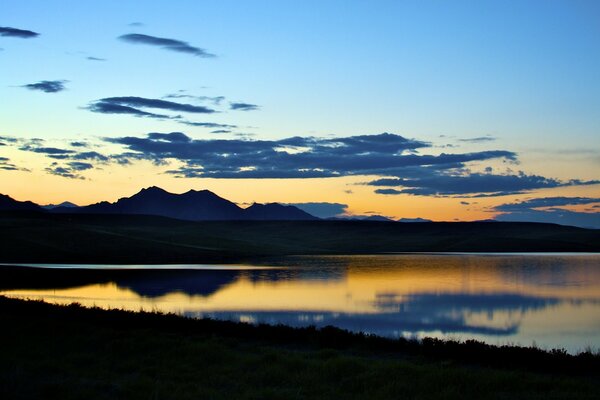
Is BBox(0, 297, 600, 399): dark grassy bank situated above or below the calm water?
above

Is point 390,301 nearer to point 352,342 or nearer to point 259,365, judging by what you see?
point 352,342

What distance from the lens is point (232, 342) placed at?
20438 mm

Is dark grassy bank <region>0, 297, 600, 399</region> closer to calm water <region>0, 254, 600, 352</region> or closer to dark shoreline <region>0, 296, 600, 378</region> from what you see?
dark shoreline <region>0, 296, 600, 378</region>

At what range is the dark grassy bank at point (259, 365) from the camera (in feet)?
45.3

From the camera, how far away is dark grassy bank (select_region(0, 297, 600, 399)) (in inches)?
544

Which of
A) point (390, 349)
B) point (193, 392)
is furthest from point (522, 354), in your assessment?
point (193, 392)

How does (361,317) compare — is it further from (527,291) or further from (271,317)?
(527,291)

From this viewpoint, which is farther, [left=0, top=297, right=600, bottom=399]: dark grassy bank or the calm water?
the calm water

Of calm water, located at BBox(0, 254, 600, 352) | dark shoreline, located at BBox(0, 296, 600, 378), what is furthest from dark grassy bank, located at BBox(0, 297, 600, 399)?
calm water, located at BBox(0, 254, 600, 352)

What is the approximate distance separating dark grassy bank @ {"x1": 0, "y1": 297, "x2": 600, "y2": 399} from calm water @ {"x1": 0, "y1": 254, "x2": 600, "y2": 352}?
526cm

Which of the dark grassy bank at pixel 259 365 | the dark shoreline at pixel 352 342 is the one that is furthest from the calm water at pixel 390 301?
the dark grassy bank at pixel 259 365

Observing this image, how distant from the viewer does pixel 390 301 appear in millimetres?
38000

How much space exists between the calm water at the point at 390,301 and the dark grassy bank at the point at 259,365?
17.2 feet

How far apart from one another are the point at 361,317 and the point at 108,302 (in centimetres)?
1478
